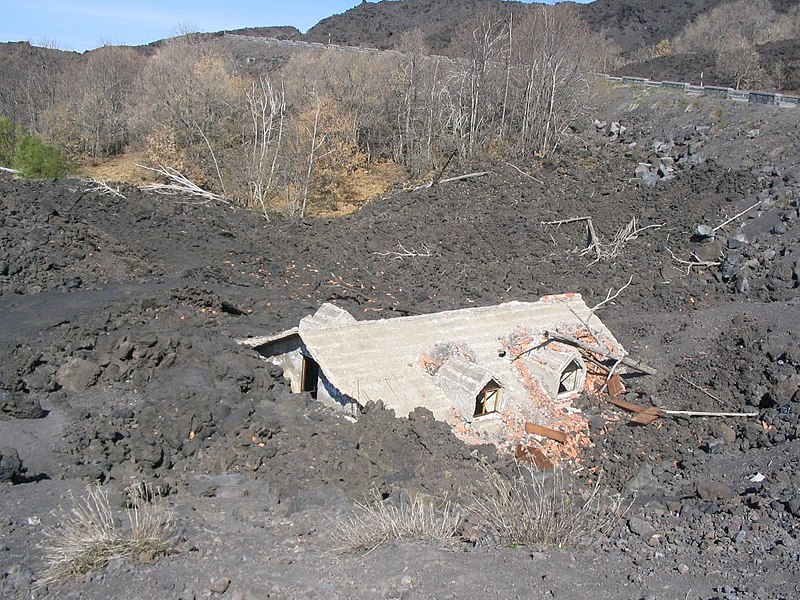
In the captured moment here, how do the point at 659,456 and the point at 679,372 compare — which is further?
the point at 679,372

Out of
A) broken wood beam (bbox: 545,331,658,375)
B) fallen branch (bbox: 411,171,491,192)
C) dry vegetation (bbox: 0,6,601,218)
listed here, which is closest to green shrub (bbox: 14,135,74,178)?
dry vegetation (bbox: 0,6,601,218)

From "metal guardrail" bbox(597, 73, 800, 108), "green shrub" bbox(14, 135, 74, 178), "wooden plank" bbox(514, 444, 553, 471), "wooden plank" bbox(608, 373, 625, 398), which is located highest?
"metal guardrail" bbox(597, 73, 800, 108)

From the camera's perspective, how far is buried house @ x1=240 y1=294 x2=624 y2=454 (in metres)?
12.2

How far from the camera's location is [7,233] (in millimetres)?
19328

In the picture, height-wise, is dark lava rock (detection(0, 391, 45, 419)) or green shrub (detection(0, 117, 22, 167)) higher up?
green shrub (detection(0, 117, 22, 167))

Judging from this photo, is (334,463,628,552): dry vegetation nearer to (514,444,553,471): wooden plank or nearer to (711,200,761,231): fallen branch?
(514,444,553,471): wooden plank

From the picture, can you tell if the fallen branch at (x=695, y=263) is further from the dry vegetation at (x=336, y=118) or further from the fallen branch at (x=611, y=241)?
the dry vegetation at (x=336, y=118)

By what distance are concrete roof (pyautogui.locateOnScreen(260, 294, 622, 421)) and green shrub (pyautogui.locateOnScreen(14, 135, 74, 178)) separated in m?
19.6

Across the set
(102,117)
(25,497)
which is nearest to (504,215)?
(25,497)

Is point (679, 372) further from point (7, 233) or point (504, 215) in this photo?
point (7, 233)

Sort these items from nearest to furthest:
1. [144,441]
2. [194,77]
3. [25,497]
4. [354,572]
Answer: [354,572]
[25,497]
[144,441]
[194,77]

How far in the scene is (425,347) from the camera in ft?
43.0

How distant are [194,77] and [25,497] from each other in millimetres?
28308

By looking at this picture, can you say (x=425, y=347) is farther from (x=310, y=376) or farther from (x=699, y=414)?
(x=699, y=414)
